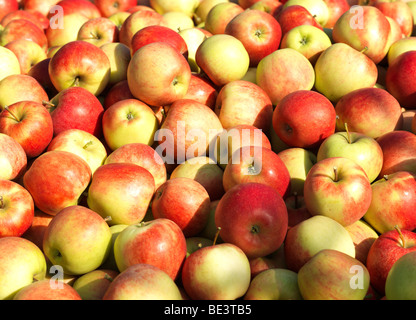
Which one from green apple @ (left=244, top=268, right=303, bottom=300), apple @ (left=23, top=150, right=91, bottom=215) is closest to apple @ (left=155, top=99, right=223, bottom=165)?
apple @ (left=23, top=150, right=91, bottom=215)

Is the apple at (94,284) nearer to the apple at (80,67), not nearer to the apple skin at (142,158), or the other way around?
the apple skin at (142,158)

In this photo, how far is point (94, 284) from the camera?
81.7 inches

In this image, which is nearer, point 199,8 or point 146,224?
point 146,224

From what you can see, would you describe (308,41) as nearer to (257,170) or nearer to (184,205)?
(257,170)

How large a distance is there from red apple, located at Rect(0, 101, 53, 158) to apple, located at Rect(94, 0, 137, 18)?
2.47 meters

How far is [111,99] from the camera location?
326 cm

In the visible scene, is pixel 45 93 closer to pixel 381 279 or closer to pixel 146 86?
pixel 146 86

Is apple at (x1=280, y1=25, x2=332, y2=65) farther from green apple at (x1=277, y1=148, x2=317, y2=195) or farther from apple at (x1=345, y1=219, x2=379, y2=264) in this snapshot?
apple at (x1=345, y1=219, x2=379, y2=264)

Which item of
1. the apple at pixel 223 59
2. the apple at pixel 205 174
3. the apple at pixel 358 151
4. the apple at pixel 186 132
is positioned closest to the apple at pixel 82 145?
the apple at pixel 186 132

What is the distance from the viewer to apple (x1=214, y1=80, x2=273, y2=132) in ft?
10.1

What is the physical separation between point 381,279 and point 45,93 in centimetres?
252

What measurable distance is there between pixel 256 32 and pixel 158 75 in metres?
1.05
